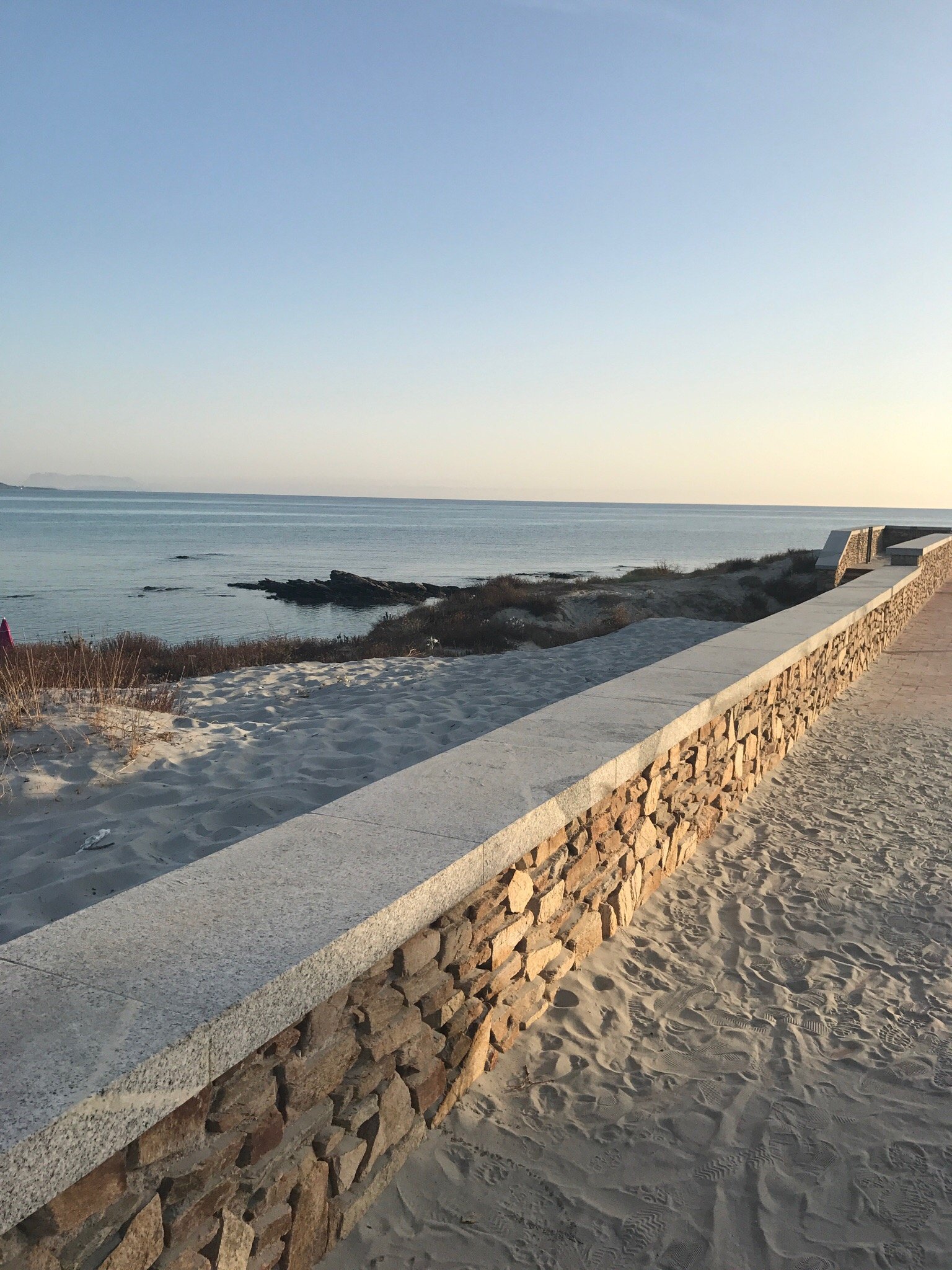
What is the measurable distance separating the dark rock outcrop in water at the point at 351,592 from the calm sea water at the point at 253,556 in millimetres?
1137

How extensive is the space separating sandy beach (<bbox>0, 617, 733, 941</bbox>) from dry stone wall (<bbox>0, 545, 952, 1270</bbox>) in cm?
180

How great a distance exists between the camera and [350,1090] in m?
2.30

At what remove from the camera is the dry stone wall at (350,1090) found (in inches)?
67.5

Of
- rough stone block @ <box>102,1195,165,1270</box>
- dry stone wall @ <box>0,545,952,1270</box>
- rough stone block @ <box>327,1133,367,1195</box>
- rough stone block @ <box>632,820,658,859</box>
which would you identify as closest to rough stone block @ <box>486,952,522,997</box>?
dry stone wall @ <box>0,545,952,1270</box>

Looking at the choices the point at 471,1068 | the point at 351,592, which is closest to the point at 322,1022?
the point at 471,1068

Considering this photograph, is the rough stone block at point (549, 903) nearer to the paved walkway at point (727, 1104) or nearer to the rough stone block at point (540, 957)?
the rough stone block at point (540, 957)

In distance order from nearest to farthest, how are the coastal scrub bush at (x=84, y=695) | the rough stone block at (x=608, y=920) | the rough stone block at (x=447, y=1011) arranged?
the rough stone block at (x=447, y=1011), the rough stone block at (x=608, y=920), the coastal scrub bush at (x=84, y=695)

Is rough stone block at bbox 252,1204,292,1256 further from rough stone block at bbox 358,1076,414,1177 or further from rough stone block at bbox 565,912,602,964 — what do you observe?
rough stone block at bbox 565,912,602,964

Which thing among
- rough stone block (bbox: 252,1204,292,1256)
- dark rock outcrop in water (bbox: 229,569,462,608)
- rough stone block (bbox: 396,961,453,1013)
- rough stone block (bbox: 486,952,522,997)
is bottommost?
dark rock outcrop in water (bbox: 229,569,462,608)

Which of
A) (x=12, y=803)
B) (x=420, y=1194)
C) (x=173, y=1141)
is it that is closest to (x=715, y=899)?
(x=420, y=1194)

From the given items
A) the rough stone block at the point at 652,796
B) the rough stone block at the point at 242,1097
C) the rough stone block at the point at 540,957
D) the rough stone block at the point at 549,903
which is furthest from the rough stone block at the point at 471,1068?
the rough stone block at the point at 652,796

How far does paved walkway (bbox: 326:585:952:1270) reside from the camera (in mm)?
2270

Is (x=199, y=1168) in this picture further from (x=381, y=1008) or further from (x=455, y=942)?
(x=455, y=942)

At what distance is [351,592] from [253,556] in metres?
25.2
